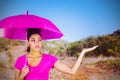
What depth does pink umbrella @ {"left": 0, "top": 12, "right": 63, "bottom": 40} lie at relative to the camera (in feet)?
8.86

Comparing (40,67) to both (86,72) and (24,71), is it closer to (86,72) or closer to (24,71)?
(24,71)

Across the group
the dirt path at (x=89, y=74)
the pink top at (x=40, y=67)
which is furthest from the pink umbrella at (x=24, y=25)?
the dirt path at (x=89, y=74)

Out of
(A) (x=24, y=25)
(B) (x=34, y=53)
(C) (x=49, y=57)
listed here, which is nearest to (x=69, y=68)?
(C) (x=49, y=57)

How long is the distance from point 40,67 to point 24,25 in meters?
0.54

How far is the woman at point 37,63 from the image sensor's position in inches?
115

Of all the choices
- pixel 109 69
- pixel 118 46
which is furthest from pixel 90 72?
pixel 118 46

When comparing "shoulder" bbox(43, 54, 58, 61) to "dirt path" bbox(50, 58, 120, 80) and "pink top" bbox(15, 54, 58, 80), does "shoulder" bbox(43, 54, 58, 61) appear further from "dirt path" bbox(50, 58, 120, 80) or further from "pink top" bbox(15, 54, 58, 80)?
"dirt path" bbox(50, 58, 120, 80)

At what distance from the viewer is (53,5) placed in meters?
3.38

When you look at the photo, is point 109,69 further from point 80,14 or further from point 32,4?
point 32,4

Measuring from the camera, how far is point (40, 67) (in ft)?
9.70

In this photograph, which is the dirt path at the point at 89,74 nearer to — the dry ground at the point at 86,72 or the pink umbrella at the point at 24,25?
the dry ground at the point at 86,72

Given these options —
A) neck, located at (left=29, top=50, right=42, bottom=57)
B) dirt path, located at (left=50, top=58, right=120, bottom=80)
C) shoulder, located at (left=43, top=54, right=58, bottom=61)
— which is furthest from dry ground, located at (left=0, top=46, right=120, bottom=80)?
neck, located at (left=29, top=50, right=42, bottom=57)

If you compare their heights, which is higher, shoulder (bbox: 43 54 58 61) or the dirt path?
shoulder (bbox: 43 54 58 61)

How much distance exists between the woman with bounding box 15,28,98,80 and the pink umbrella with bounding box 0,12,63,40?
0.39 ft
